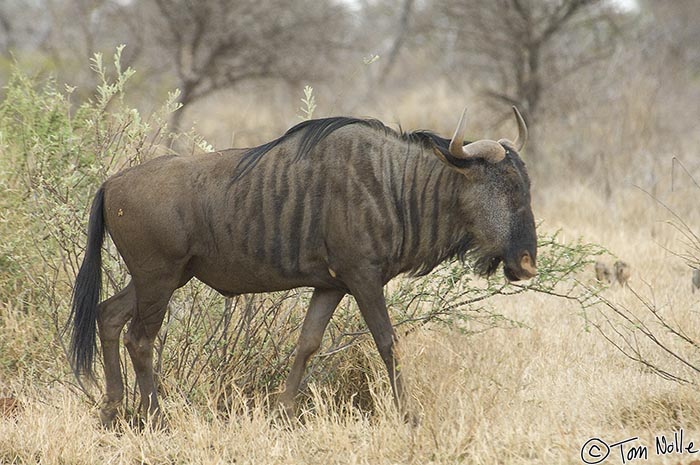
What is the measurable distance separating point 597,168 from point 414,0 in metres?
10.4

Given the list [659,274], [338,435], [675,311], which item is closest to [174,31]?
[659,274]

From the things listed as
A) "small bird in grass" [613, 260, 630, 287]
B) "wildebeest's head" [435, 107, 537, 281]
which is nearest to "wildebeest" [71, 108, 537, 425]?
"wildebeest's head" [435, 107, 537, 281]

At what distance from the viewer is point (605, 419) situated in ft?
14.1

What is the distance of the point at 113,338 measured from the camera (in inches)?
188

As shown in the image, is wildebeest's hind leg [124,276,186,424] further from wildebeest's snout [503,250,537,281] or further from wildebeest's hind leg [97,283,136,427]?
wildebeest's snout [503,250,537,281]

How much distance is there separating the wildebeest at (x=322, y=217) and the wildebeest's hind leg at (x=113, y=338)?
127 mm

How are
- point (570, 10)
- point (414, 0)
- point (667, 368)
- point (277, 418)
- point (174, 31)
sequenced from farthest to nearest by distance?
point (414, 0), point (174, 31), point (570, 10), point (667, 368), point (277, 418)

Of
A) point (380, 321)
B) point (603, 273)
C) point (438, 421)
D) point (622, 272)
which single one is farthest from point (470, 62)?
point (438, 421)

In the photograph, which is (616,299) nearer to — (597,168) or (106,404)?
(106,404)

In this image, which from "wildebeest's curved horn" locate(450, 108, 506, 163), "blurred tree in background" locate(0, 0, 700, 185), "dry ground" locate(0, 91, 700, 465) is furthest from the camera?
"blurred tree in background" locate(0, 0, 700, 185)

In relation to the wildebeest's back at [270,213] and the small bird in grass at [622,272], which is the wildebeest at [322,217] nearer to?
the wildebeest's back at [270,213]

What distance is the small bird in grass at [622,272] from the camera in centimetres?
719

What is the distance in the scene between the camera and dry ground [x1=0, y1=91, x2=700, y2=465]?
4059 mm

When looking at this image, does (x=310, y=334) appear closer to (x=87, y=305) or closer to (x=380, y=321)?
(x=380, y=321)
